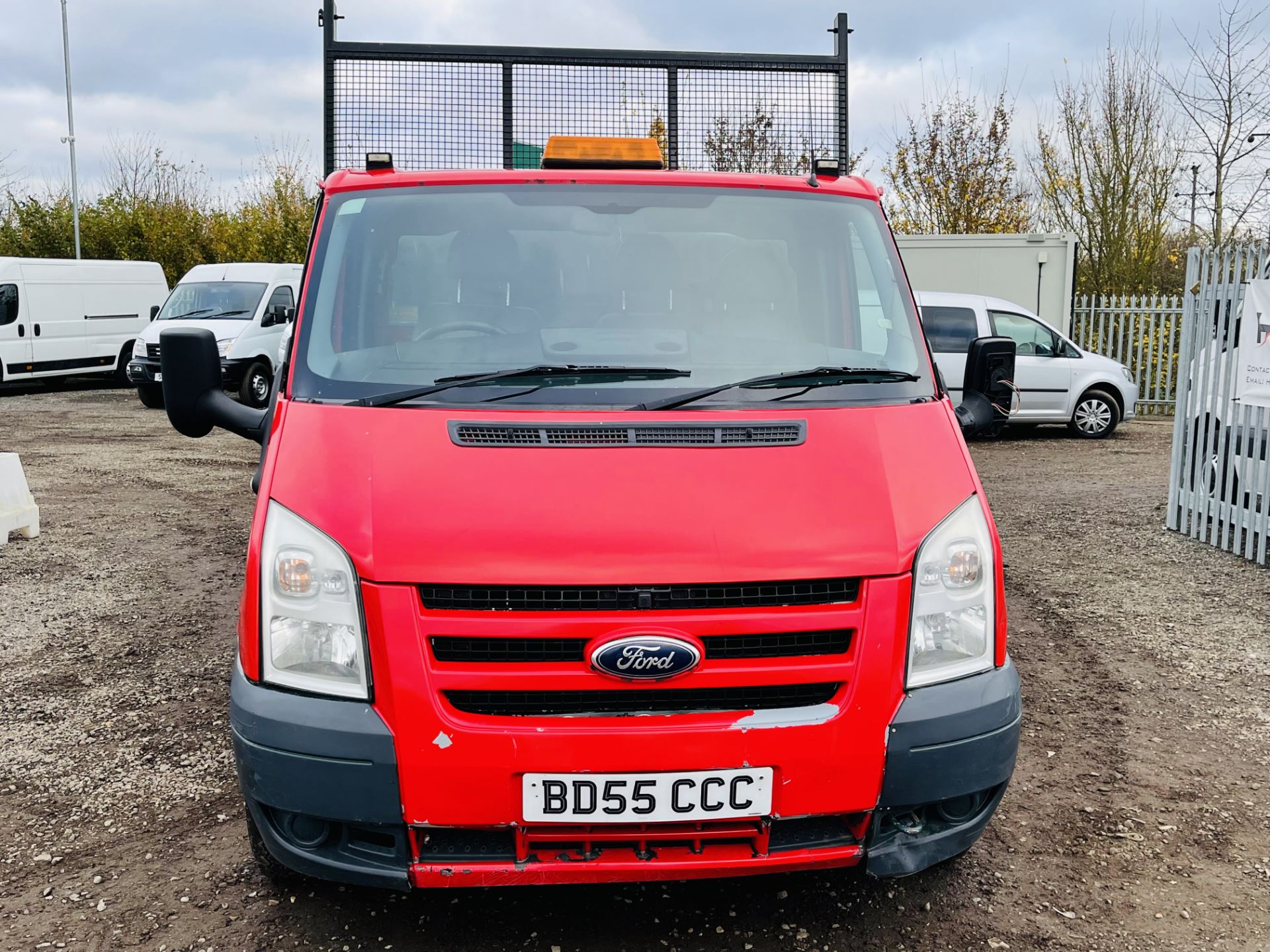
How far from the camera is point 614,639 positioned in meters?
2.54

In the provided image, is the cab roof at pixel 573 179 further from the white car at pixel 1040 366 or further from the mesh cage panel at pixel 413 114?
the white car at pixel 1040 366

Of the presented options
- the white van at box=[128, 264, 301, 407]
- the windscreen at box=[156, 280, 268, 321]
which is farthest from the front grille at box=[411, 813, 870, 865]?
the windscreen at box=[156, 280, 268, 321]

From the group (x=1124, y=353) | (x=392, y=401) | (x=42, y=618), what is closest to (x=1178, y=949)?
(x=392, y=401)

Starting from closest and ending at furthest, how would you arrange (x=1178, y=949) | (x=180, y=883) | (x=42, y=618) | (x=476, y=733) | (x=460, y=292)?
(x=476, y=733) < (x=1178, y=949) < (x=180, y=883) < (x=460, y=292) < (x=42, y=618)

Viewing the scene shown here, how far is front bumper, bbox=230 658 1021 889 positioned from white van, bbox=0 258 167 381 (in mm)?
20473

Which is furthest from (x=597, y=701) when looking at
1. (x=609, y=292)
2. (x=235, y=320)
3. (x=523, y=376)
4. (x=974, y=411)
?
(x=235, y=320)

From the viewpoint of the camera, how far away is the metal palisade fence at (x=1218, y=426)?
7.39 m

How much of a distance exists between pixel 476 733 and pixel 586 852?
1.25 feet

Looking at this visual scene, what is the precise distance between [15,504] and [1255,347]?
8.35 meters

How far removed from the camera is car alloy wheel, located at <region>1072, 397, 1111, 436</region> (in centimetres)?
1482

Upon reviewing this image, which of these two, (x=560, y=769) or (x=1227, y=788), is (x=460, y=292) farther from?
(x=1227, y=788)

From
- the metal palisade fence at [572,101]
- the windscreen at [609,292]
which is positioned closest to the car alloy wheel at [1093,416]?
the metal palisade fence at [572,101]

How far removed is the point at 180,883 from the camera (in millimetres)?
3230

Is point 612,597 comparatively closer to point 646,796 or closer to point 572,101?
point 646,796
